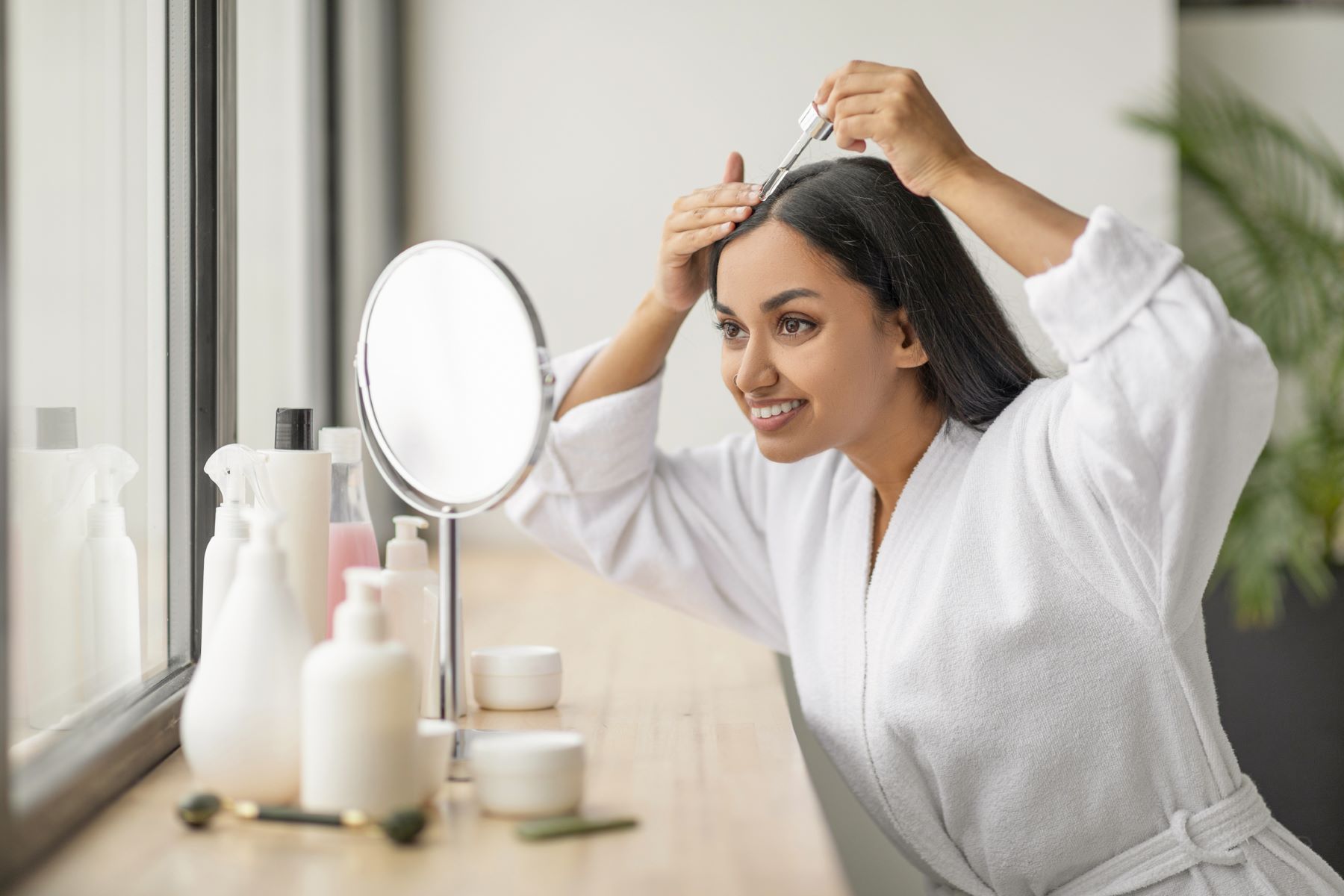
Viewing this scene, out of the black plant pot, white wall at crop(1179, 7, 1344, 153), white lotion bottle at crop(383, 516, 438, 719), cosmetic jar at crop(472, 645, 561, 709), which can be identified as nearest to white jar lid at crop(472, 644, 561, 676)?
cosmetic jar at crop(472, 645, 561, 709)

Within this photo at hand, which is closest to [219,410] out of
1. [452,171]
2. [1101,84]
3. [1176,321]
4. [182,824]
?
[182,824]

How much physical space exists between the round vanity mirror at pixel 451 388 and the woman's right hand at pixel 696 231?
17.6 inches

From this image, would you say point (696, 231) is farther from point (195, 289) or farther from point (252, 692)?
point (252, 692)

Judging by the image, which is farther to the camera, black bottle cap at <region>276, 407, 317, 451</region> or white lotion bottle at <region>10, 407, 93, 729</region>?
black bottle cap at <region>276, 407, 317, 451</region>

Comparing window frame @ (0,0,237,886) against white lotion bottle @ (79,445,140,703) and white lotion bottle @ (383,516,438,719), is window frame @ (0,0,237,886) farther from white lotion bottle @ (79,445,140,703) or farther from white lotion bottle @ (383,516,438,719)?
white lotion bottle @ (383,516,438,719)

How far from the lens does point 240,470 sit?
3.07 feet

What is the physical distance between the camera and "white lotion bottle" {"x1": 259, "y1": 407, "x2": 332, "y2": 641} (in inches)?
37.7

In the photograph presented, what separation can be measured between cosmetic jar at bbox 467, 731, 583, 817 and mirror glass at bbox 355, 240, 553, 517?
184mm

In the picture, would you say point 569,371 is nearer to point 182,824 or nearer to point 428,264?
point 428,264

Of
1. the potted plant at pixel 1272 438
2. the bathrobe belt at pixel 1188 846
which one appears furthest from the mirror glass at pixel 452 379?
the potted plant at pixel 1272 438

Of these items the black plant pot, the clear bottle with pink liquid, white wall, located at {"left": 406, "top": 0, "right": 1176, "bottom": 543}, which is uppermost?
white wall, located at {"left": 406, "top": 0, "right": 1176, "bottom": 543}

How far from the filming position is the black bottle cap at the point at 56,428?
85 centimetres

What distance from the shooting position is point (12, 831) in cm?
66

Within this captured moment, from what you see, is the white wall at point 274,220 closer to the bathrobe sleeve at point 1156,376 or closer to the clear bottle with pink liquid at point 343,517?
the clear bottle with pink liquid at point 343,517
